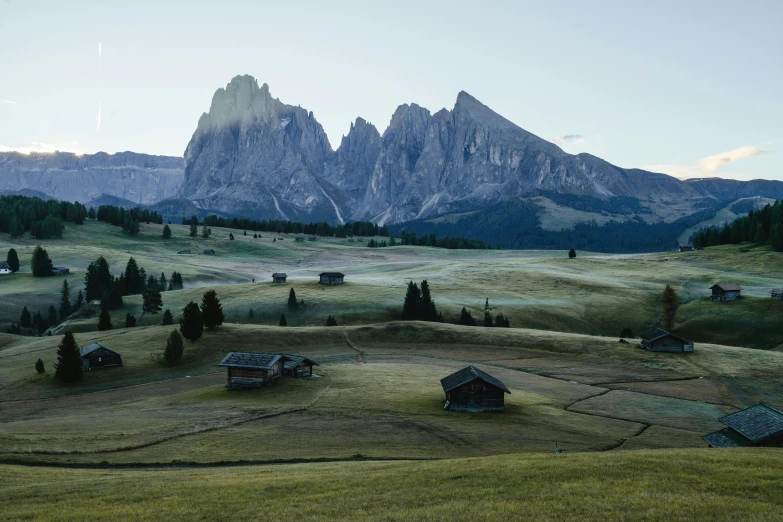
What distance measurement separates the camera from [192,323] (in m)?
89.5

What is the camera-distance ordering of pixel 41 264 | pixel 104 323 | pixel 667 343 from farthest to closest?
pixel 41 264, pixel 104 323, pixel 667 343

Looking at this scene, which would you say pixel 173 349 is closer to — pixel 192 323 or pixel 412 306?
pixel 192 323

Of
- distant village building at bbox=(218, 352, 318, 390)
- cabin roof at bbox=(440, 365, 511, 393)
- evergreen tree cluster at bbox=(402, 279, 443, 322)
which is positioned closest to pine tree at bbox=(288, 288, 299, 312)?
evergreen tree cluster at bbox=(402, 279, 443, 322)

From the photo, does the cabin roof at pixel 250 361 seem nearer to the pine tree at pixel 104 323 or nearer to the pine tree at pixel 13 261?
the pine tree at pixel 104 323

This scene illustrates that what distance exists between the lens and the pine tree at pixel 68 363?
75438 mm

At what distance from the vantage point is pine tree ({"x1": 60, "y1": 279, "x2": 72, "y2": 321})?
13700cm

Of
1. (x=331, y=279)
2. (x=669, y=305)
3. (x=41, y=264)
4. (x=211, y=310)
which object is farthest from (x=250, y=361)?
(x=41, y=264)

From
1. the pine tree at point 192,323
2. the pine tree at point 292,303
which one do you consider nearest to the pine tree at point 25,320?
the pine tree at point 292,303

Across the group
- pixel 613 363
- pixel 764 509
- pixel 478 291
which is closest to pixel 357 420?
pixel 764 509

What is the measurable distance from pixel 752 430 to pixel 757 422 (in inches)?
43.8

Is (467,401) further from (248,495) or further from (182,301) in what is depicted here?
(182,301)

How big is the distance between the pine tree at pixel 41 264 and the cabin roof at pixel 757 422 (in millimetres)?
165516

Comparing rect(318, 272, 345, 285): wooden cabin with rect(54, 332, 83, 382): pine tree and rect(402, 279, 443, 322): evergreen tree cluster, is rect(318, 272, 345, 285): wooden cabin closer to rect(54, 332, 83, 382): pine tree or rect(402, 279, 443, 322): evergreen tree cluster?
rect(402, 279, 443, 322): evergreen tree cluster

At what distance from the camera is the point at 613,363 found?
271ft
